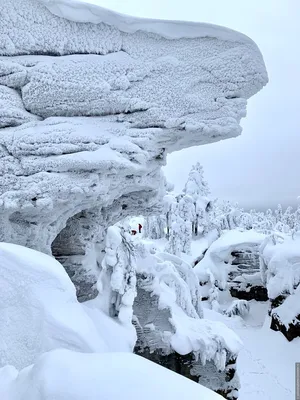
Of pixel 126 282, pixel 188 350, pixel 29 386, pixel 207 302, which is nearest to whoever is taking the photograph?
pixel 29 386

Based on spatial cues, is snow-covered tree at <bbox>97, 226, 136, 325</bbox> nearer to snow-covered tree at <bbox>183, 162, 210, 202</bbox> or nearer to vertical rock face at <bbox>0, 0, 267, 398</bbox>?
vertical rock face at <bbox>0, 0, 267, 398</bbox>

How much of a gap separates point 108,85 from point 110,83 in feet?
0.20

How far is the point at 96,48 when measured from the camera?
573 centimetres

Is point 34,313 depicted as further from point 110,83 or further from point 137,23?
point 137,23

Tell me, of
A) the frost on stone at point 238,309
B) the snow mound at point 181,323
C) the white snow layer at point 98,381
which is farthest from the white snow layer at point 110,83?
the frost on stone at point 238,309

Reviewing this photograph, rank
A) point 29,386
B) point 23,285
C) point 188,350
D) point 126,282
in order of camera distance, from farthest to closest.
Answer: point 188,350
point 126,282
point 23,285
point 29,386

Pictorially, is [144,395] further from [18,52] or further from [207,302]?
[207,302]

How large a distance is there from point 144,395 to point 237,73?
16.5 ft

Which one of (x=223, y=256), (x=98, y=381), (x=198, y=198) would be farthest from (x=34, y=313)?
(x=198, y=198)

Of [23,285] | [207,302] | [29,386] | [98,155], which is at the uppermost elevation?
[98,155]

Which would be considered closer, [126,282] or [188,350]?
[126,282]

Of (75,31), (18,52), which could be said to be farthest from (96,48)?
(18,52)

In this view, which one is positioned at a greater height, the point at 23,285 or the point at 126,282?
the point at 23,285

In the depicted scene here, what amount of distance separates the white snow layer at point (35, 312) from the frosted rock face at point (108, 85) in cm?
187
